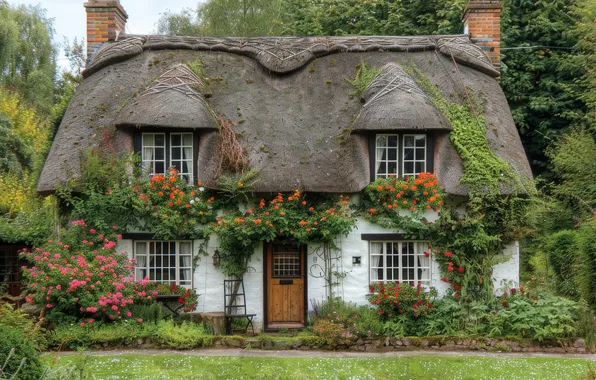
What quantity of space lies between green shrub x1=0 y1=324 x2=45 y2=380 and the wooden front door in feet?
23.1

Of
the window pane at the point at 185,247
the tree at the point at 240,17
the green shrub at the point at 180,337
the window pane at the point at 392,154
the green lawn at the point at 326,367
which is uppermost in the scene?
the tree at the point at 240,17

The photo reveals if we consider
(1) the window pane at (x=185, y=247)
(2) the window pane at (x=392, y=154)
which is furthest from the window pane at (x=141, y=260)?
(2) the window pane at (x=392, y=154)

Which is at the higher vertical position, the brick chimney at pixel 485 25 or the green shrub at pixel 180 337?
the brick chimney at pixel 485 25

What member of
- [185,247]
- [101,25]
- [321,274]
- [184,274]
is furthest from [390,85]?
[101,25]

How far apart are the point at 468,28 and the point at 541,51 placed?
26.4 feet

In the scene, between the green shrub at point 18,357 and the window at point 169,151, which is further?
the window at point 169,151

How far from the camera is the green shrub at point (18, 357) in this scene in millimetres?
6773

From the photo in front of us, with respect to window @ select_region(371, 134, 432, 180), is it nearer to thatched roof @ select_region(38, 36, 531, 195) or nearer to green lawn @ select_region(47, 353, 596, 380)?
thatched roof @ select_region(38, 36, 531, 195)

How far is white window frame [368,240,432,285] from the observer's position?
13.8 meters

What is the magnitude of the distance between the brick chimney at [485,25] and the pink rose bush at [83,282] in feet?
35.2

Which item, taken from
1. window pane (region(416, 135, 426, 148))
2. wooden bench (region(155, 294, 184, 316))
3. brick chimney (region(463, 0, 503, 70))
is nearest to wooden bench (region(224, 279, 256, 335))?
wooden bench (region(155, 294, 184, 316))

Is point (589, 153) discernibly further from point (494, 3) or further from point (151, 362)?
point (151, 362)

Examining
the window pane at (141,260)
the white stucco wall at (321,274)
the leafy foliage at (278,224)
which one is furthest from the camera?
the window pane at (141,260)

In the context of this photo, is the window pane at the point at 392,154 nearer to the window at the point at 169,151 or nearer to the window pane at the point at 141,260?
the window at the point at 169,151
